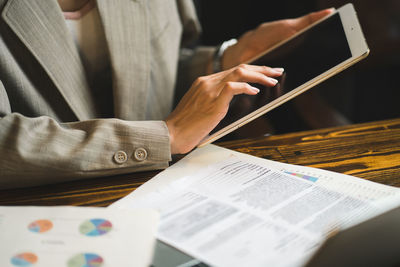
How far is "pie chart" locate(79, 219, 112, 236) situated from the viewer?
17.8 inches

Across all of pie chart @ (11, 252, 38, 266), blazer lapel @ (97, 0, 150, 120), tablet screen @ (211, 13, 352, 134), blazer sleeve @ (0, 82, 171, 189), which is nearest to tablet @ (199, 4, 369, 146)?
tablet screen @ (211, 13, 352, 134)

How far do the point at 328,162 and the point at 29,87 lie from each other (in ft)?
1.91

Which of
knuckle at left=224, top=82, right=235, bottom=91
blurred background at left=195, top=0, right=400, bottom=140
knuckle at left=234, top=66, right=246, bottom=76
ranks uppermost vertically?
knuckle at left=234, top=66, right=246, bottom=76

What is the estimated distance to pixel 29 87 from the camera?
723mm

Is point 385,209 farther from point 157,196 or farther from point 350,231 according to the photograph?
point 157,196

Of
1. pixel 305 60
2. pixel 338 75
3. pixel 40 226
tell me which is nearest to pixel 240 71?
pixel 305 60

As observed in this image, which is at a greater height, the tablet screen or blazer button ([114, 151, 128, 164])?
the tablet screen

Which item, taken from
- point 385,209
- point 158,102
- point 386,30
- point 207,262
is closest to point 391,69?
point 386,30

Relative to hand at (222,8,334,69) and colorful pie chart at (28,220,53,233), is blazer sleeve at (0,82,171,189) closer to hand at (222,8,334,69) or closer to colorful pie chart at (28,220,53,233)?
colorful pie chart at (28,220,53,233)

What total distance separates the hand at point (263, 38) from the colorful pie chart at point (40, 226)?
71 cm

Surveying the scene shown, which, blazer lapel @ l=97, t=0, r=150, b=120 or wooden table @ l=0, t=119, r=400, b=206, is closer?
wooden table @ l=0, t=119, r=400, b=206

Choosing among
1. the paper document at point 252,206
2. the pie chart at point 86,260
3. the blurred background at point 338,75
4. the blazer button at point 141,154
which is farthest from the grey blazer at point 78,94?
the blurred background at point 338,75

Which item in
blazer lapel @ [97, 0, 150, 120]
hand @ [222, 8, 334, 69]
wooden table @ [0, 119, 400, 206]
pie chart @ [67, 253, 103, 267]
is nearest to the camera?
pie chart @ [67, 253, 103, 267]

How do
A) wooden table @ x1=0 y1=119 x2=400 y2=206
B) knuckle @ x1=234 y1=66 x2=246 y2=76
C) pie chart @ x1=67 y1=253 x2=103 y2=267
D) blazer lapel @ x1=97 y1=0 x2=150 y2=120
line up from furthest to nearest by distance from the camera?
blazer lapel @ x1=97 y1=0 x2=150 y2=120
knuckle @ x1=234 y1=66 x2=246 y2=76
wooden table @ x1=0 y1=119 x2=400 y2=206
pie chart @ x1=67 y1=253 x2=103 y2=267
